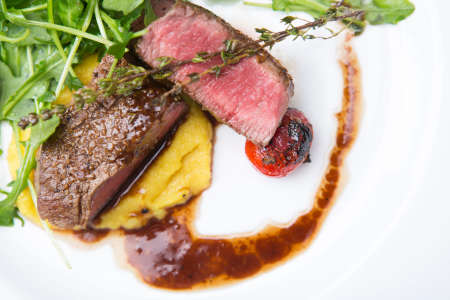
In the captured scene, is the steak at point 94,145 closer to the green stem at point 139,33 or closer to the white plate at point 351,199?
the green stem at point 139,33

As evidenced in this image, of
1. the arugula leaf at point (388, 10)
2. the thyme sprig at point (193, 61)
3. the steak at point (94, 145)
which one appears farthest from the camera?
the arugula leaf at point (388, 10)

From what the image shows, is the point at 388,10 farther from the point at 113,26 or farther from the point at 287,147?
the point at 113,26

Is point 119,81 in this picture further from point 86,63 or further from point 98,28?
point 86,63

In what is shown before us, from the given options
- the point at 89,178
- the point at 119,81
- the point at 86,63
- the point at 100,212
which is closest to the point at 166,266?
the point at 100,212

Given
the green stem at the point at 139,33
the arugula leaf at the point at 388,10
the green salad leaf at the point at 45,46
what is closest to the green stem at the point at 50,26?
the green salad leaf at the point at 45,46

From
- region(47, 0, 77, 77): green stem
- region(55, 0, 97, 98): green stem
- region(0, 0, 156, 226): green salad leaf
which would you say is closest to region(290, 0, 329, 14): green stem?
region(0, 0, 156, 226): green salad leaf
